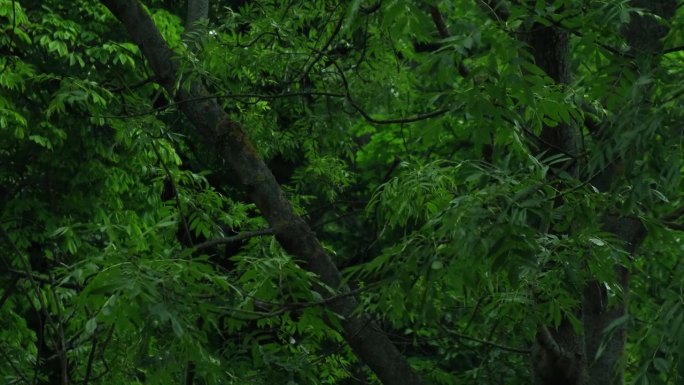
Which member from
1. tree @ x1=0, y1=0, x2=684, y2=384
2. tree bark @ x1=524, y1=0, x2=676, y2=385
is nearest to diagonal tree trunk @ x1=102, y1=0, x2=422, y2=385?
tree @ x1=0, y1=0, x2=684, y2=384

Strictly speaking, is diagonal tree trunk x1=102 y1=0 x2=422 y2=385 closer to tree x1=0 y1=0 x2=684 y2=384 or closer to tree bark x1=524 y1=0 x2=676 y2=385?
tree x1=0 y1=0 x2=684 y2=384

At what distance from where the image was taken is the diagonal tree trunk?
6.04m

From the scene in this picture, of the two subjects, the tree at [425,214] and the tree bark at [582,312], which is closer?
the tree at [425,214]

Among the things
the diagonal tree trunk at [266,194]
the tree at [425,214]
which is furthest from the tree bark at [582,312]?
the diagonal tree trunk at [266,194]

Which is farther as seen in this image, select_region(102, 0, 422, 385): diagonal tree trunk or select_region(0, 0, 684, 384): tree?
select_region(102, 0, 422, 385): diagonal tree trunk

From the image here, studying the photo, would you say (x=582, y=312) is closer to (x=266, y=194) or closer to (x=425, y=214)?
(x=425, y=214)

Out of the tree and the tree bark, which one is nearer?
the tree

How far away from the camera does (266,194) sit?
630cm

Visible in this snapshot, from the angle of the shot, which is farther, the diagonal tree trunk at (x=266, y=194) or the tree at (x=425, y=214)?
the diagonal tree trunk at (x=266, y=194)

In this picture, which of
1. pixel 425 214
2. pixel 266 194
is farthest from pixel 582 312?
pixel 266 194

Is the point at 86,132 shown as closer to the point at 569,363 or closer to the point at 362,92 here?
the point at 362,92

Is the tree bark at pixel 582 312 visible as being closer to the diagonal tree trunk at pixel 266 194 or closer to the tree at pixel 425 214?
the tree at pixel 425 214

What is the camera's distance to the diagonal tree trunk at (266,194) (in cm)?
604

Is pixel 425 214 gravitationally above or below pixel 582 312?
above
